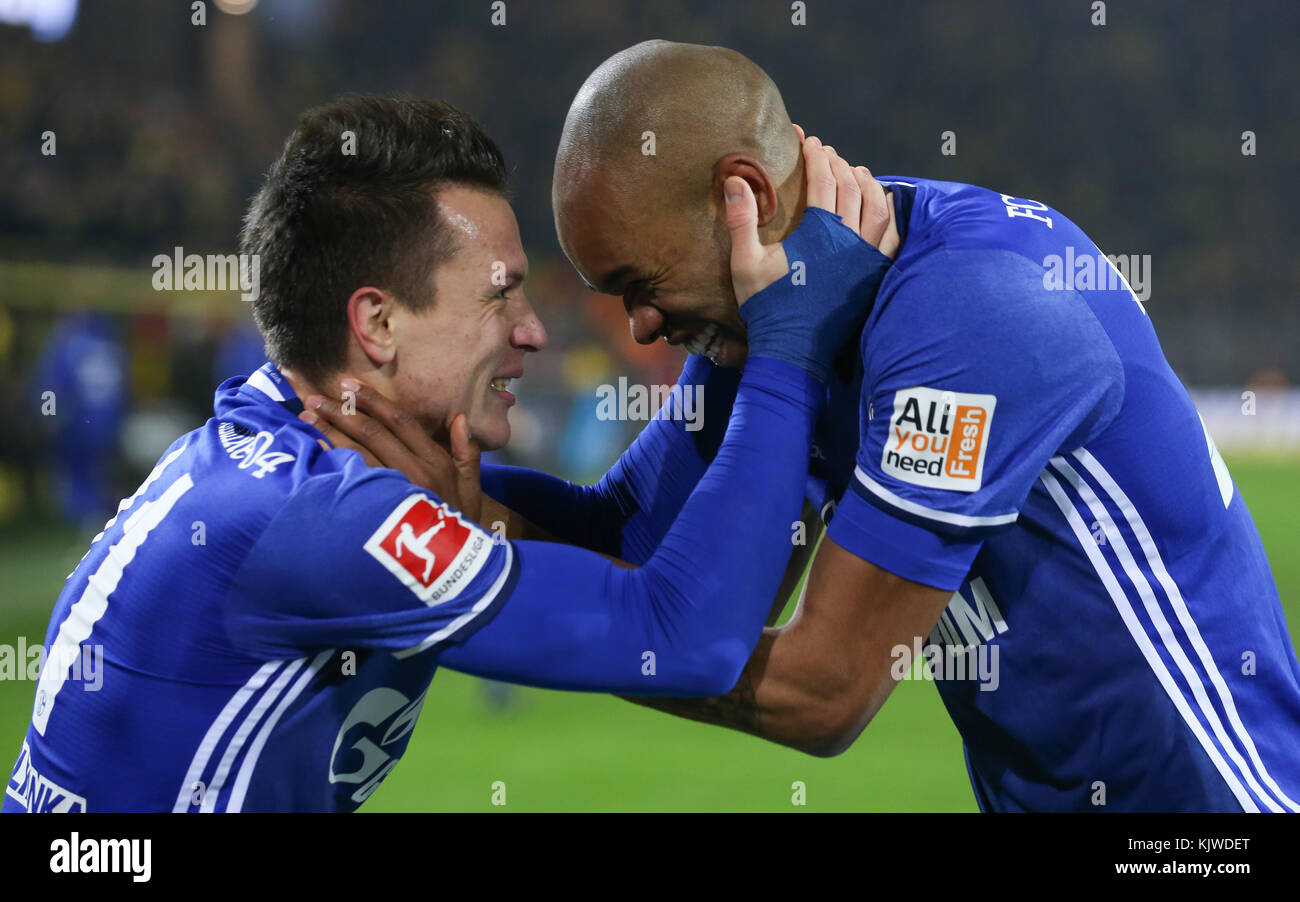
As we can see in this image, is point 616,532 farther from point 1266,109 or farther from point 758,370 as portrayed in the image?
point 1266,109

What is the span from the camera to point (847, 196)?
237 centimetres

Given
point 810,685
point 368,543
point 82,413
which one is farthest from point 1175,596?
point 82,413

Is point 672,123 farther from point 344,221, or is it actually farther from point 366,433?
point 366,433

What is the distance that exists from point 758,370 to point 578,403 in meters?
15.3

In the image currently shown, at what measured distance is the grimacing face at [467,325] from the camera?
7.96 ft

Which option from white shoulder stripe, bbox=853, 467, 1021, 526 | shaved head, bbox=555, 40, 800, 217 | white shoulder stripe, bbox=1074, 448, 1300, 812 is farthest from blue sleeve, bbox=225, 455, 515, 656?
white shoulder stripe, bbox=1074, 448, 1300, 812

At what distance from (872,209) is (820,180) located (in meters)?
0.11

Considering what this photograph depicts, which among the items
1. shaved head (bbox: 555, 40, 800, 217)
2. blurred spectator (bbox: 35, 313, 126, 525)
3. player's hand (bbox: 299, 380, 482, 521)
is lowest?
blurred spectator (bbox: 35, 313, 126, 525)

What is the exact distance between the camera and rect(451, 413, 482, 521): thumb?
7.89 ft

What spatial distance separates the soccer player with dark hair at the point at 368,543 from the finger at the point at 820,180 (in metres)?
0.05

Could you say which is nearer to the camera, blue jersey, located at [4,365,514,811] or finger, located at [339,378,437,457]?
blue jersey, located at [4,365,514,811]

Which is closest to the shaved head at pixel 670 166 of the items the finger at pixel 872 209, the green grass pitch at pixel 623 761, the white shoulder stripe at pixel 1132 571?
the finger at pixel 872 209

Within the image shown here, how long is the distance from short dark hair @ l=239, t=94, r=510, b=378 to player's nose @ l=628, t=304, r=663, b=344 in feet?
1.26

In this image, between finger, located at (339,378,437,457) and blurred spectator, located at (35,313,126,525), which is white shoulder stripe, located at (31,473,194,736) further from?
blurred spectator, located at (35,313,126,525)
